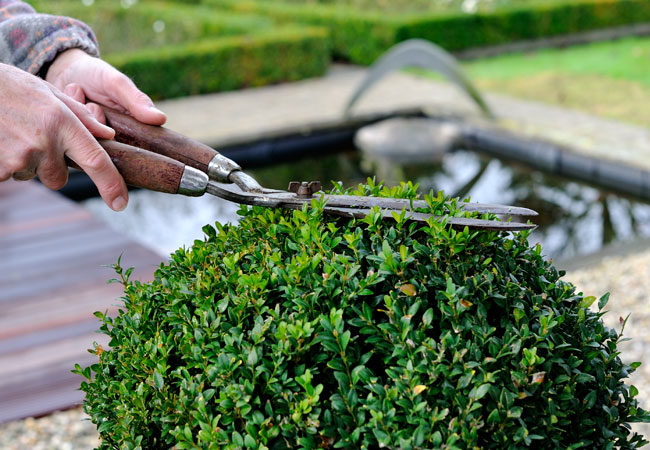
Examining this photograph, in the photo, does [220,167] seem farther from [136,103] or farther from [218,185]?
[136,103]

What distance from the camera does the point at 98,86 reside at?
199cm

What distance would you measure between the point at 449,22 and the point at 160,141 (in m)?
13.9

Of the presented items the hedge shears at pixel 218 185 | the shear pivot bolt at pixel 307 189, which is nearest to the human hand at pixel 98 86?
the hedge shears at pixel 218 185

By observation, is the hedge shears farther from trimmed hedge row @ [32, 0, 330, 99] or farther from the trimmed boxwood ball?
trimmed hedge row @ [32, 0, 330, 99]

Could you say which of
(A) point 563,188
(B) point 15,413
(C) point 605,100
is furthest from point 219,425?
(C) point 605,100

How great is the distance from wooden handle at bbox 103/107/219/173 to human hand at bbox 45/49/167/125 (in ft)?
0.09

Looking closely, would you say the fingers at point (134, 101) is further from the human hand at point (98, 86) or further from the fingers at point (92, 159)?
the fingers at point (92, 159)

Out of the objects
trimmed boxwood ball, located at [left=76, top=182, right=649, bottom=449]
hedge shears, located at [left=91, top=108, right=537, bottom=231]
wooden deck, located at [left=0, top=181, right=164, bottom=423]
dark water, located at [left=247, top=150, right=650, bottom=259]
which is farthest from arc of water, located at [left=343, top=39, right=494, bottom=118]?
trimmed boxwood ball, located at [left=76, top=182, right=649, bottom=449]

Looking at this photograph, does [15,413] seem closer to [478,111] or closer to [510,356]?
[510,356]

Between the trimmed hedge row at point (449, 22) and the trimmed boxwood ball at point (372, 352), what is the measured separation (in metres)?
13.1

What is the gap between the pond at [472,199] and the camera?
6.89 meters

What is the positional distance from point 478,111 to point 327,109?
2.26 meters

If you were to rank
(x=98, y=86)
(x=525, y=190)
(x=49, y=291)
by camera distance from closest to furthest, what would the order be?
(x=98, y=86)
(x=49, y=291)
(x=525, y=190)

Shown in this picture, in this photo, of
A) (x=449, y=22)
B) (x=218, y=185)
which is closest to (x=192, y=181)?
(x=218, y=185)
